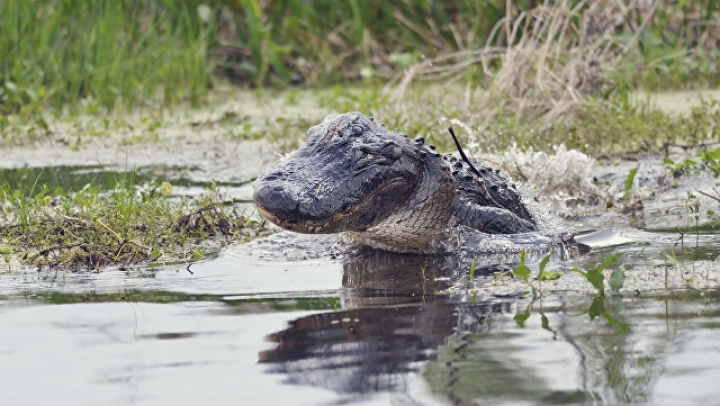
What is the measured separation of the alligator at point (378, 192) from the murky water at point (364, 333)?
0.58 feet

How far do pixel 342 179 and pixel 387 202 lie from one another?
0.29 metres

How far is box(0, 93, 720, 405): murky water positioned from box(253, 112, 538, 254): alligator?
178mm

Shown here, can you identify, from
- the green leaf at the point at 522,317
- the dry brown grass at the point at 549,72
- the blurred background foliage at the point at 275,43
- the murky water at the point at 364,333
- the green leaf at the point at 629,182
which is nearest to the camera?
the murky water at the point at 364,333

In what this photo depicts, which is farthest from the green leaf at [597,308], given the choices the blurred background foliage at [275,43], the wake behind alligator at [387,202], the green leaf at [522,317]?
the blurred background foliage at [275,43]

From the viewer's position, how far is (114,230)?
4.94 m

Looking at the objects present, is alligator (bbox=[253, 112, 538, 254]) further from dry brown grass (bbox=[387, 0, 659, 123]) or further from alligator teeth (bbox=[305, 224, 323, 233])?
dry brown grass (bbox=[387, 0, 659, 123])

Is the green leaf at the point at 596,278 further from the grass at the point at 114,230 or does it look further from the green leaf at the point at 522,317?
the grass at the point at 114,230

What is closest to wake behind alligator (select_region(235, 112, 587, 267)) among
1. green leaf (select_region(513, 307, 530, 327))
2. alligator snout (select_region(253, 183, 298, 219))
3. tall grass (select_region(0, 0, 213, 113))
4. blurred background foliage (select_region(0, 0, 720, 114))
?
alligator snout (select_region(253, 183, 298, 219))

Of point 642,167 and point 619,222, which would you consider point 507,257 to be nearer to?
point 619,222

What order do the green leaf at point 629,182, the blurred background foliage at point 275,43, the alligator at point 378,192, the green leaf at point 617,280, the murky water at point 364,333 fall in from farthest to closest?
the blurred background foliage at point 275,43 < the green leaf at point 629,182 < the alligator at point 378,192 < the green leaf at point 617,280 < the murky water at point 364,333

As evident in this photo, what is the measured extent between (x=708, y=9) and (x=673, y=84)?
0.91 metres

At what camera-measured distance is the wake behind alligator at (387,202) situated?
407 centimetres

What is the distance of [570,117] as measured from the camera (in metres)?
7.66

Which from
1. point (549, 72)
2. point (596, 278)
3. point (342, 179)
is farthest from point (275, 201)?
point (549, 72)
